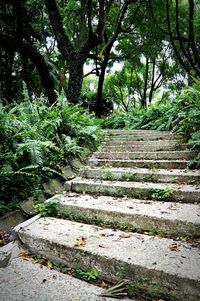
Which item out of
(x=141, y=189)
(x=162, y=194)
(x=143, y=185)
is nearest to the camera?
(x=162, y=194)

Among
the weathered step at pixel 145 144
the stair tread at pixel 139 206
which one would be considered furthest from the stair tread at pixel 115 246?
the weathered step at pixel 145 144

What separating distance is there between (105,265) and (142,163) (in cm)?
243

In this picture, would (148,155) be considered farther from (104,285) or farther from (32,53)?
(32,53)

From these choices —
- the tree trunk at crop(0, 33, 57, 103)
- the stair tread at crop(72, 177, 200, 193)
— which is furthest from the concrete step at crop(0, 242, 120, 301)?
the tree trunk at crop(0, 33, 57, 103)

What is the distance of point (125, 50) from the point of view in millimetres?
14273

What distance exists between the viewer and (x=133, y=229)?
274 cm

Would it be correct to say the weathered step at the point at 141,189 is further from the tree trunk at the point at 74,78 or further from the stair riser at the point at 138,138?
the tree trunk at the point at 74,78

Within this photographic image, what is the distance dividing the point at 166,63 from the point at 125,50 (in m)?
6.48

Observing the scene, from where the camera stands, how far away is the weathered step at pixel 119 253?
195 cm

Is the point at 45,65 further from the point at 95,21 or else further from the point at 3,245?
the point at 3,245

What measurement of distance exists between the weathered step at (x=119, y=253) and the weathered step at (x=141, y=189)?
0.82 meters

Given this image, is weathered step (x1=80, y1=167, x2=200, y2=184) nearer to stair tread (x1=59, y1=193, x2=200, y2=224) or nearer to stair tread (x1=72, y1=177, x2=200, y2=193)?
stair tread (x1=72, y1=177, x2=200, y2=193)

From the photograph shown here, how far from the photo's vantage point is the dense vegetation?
370 cm

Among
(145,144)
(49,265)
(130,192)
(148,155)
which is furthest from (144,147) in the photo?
(49,265)
